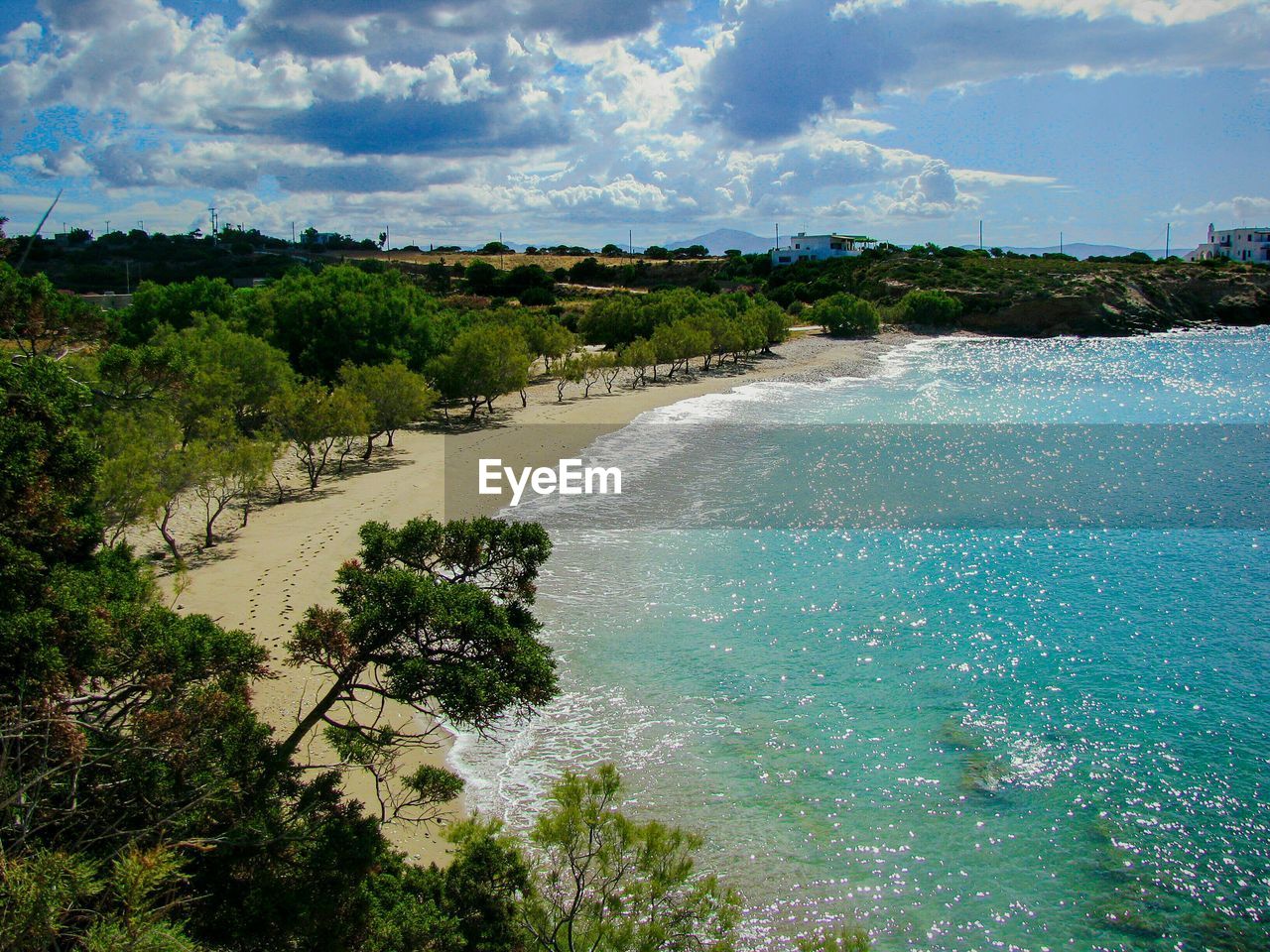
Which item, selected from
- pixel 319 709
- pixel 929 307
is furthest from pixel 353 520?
pixel 929 307

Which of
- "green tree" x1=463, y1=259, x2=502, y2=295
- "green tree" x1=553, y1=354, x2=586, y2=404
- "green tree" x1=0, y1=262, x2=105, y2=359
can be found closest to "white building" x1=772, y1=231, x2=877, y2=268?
"green tree" x1=463, y1=259, x2=502, y2=295

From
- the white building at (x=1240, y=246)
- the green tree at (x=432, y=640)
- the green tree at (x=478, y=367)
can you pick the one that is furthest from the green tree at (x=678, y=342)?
the white building at (x=1240, y=246)

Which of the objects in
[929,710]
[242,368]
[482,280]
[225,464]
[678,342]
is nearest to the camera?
[929,710]

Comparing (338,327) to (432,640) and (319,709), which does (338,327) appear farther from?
(432,640)

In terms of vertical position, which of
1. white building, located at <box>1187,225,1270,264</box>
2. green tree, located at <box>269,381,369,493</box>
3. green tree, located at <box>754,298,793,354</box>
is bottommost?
green tree, located at <box>269,381,369,493</box>

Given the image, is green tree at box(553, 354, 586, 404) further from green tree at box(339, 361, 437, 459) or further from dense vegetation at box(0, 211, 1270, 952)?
dense vegetation at box(0, 211, 1270, 952)

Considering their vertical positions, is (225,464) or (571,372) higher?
(571,372)

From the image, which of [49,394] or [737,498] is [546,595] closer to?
[737,498]
